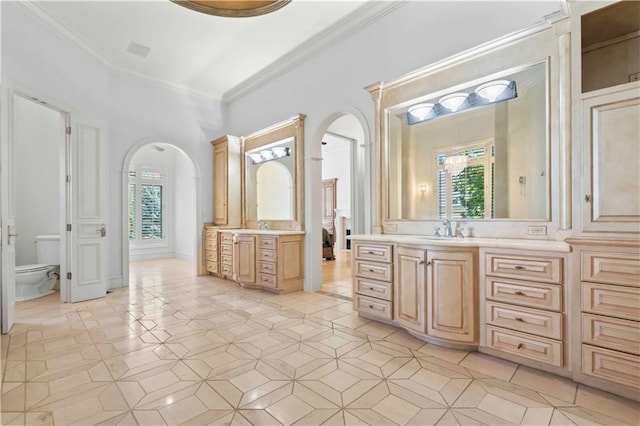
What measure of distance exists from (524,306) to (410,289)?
2.83 feet

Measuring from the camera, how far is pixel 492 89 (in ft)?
9.17

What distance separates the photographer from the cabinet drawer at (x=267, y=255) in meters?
4.35

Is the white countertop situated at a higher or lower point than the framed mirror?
lower

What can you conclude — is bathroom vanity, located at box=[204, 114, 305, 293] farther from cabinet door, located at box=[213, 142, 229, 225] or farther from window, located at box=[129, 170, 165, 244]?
window, located at box=[129, 170, 165, 244]

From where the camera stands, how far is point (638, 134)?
184cm

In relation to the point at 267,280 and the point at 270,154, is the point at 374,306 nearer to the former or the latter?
the point at 267,280

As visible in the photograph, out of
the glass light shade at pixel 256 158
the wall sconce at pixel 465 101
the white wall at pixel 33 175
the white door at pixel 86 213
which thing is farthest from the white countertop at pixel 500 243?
the white wall at pixel 33 175

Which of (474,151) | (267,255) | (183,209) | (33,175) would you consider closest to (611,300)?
(474,151)

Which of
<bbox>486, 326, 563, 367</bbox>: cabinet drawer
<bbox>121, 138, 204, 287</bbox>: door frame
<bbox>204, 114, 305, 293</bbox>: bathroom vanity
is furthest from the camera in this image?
<bbox>121, 138, 204, 287</bbox>: door frame

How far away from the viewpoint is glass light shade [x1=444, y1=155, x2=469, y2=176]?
3.00 metres

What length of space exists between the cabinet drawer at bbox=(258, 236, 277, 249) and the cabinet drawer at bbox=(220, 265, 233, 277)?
98cm

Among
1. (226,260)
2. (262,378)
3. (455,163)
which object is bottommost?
(262,378)

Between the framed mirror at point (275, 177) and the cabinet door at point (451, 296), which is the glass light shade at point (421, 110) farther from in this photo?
the framed mirror at point (275, 177)

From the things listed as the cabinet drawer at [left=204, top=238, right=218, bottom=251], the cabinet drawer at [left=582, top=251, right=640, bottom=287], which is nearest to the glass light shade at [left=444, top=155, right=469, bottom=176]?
the cabinet drawer at [left=582, top=251, right=640, bottom=287]
